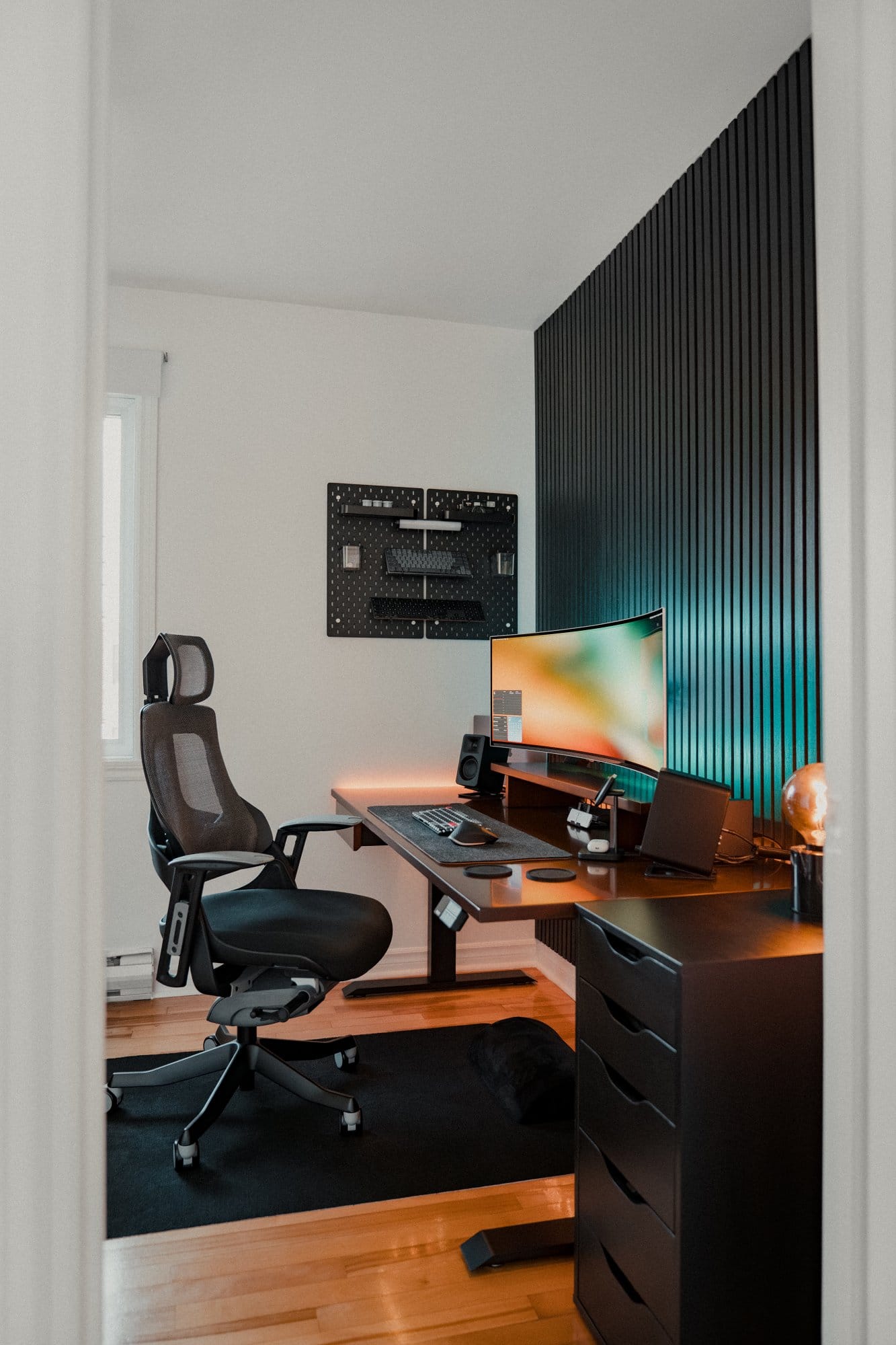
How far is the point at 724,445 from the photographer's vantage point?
2.29 metres

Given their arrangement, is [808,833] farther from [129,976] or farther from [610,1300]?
[129,976]

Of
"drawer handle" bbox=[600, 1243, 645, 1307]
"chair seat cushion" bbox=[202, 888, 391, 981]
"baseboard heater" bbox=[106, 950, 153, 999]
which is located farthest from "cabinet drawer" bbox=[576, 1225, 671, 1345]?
"baseboard heater" bbox=[106, 950, 153, 999]

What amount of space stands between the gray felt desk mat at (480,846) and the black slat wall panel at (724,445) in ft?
1.70

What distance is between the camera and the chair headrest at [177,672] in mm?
2414

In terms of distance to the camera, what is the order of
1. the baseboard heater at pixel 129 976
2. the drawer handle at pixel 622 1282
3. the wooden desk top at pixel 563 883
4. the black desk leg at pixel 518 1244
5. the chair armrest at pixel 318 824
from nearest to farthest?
the drawer handle at pixel 622 1282, the wooden desk top at pixel 563 883, the black desk leg at pixel 518 1244, the chair armrest at pixel 318 824, the baseboard heater at pixel 129 976

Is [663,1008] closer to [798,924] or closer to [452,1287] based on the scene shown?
[798,924]

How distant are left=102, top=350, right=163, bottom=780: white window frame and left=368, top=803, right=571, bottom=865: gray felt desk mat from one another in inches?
46.3

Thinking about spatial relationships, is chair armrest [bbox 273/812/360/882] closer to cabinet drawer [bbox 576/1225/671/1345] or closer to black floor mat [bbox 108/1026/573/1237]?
black floor mat [bbox 108/1026/573/1237]

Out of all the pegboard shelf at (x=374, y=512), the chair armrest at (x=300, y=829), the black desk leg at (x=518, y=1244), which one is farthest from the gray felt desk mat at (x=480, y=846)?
the pegboard shelf at (x=374, y=512)

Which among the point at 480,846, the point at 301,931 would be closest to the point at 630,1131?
the point at 480,846

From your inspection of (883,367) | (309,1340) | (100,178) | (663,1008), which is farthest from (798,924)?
(100,178)

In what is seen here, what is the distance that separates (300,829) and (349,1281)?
1.19 meters

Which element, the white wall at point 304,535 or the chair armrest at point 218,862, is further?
the white wall at point 304,535

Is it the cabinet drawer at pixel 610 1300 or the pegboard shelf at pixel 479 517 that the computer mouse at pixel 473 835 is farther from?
the pegboard shelf at pixel 479 517
